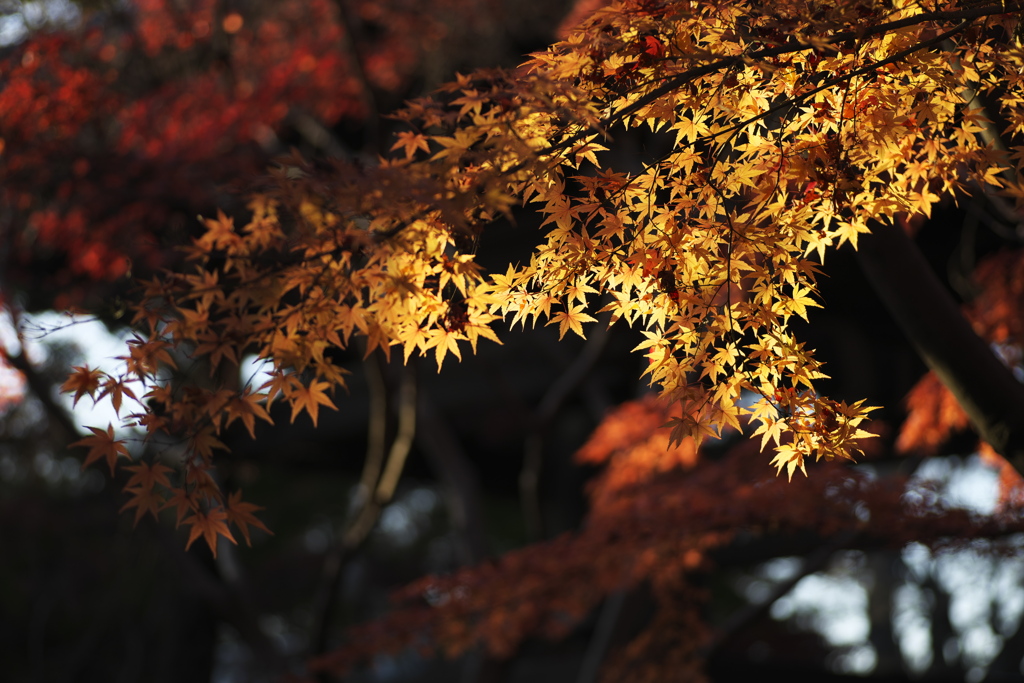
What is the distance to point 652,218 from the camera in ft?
7.88

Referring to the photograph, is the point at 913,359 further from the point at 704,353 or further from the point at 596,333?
the point at 704,353


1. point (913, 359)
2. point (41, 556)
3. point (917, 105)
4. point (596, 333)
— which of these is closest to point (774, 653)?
point (913, 359)

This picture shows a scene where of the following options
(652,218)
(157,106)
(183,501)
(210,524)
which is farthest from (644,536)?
(157,106)

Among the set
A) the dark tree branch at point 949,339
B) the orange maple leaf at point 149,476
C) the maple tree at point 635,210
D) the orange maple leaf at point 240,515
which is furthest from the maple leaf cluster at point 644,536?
the orange maple leaf at point 149,476

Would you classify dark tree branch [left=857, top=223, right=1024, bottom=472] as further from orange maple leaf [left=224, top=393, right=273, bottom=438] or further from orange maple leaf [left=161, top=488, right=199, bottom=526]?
orange maple leaf [left=161, top=488, right=199, bottom=526]

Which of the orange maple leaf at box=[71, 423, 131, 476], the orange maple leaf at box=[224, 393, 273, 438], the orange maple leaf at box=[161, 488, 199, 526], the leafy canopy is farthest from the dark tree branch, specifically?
the orange maple leaf at box=[71, 423, 131, 476]

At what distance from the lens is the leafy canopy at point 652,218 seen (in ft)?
7.38

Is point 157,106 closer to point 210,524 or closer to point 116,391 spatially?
point 116,391

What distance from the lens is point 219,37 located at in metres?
7.72

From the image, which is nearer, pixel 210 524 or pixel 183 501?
pixel 183 501

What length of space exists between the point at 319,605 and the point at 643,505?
8.88 feet

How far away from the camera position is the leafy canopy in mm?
2248

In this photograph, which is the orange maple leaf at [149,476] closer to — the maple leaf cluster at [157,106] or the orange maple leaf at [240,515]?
the orange maple leaf at [240,515]

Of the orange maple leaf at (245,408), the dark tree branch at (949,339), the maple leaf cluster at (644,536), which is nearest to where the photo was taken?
the orange maple leaf at (245,408)
